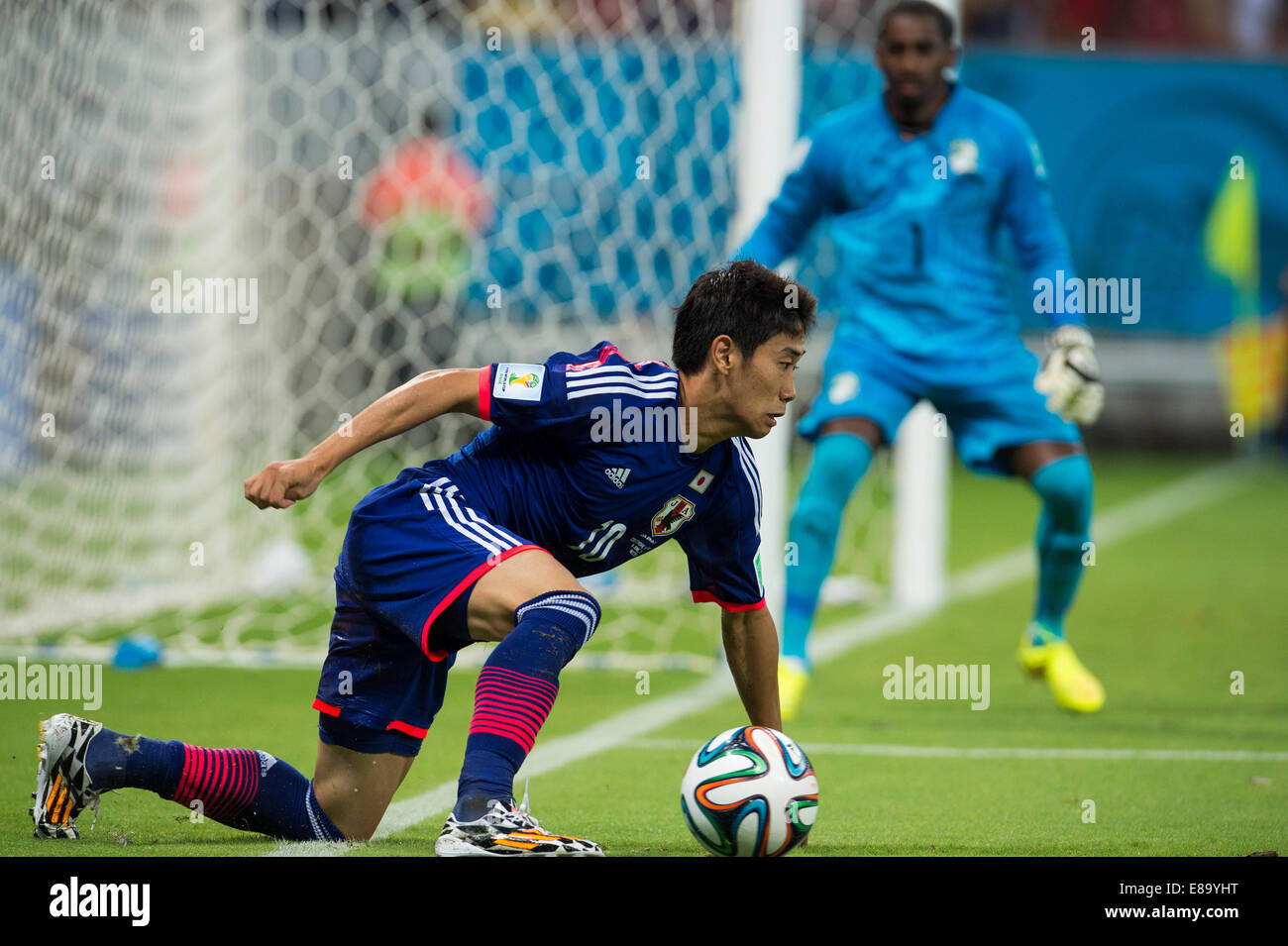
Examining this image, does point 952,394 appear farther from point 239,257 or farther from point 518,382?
point 239,257

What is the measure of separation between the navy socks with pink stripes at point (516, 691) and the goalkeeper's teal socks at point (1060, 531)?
2.84 meters

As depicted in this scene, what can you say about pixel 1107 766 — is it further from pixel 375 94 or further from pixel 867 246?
pixel 375 94

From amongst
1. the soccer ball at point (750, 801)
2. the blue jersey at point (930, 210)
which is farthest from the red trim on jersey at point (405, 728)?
the blue jersey at point (930, 210)

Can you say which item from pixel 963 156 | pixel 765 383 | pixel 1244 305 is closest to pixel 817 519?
pixel 963 156

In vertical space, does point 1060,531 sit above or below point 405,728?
above

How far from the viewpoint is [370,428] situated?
11.0 feet

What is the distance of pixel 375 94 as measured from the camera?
1083 centimetres

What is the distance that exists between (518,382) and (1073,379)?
2593 mm

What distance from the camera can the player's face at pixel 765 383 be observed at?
3553 mm

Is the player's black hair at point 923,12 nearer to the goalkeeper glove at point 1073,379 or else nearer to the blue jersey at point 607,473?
the goalkeeper glove at point 1073,379

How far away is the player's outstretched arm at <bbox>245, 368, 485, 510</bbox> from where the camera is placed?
3213 millimetres

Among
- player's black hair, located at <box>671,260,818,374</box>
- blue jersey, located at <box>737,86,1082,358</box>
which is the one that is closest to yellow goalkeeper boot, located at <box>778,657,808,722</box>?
blue jersey, located at <box>737,86,1082,358</box>

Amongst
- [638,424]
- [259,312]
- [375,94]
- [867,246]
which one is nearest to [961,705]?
[867,246]

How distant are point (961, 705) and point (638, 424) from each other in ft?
9.40
